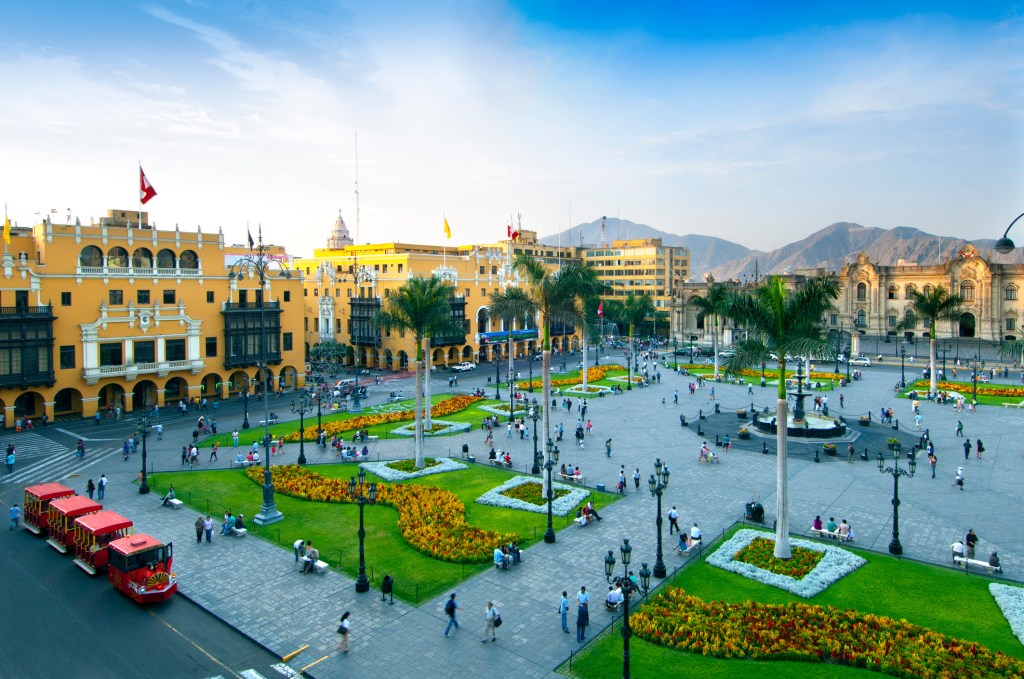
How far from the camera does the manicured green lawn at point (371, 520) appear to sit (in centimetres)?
2419

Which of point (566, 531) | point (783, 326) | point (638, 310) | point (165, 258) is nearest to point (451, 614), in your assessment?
point (566, 531)

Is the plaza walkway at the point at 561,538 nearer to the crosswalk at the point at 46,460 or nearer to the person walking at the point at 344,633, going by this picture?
the person walking at the point at 344,633

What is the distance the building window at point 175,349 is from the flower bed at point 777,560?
5226 cm

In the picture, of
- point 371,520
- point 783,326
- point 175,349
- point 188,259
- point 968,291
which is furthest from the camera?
point 968,291

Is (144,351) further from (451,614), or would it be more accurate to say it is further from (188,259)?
(451,614)

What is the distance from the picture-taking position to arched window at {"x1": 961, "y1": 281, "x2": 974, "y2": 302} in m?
93.2

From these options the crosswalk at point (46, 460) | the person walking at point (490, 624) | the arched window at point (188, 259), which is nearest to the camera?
the person walking at point (490, 624)

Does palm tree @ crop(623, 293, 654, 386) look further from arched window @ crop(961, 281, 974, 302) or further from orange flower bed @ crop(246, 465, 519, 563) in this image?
orange flower bed @ crop(246, 465, 519, 563)

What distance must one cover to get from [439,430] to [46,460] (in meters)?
24.8

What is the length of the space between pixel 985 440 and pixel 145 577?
4810cm

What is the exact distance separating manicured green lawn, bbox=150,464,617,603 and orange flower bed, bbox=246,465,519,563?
0.35 meters

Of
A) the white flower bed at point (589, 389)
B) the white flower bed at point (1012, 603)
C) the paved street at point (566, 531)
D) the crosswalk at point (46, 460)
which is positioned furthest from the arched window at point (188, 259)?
the white flower bed at point (1012, 603)

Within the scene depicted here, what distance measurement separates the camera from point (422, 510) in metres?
29.8

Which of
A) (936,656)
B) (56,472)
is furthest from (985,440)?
(56,472)
